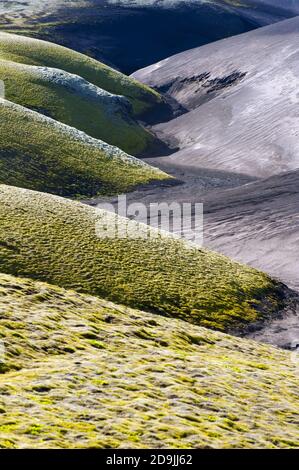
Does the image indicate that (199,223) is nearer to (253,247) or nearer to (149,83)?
(253,247)

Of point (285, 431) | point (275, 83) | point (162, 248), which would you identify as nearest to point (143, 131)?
point (275, 83)

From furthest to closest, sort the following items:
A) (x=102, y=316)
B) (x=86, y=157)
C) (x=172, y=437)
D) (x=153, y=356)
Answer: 1. (x=86, y=157)
2. (x=102, y=316)
3. (x=153, y=356)
4. (x=172, y=437)

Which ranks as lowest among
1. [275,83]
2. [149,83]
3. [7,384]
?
[7,384]

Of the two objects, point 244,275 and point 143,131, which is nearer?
point 244,275

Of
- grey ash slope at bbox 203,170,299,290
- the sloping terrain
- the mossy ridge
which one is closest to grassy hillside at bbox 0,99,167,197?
grey ash slope at bbox 203,170,299,290

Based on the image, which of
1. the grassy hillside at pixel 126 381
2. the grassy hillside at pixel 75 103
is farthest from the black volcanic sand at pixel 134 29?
the grassy hillside at pixel 126 381

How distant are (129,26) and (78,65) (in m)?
58.0

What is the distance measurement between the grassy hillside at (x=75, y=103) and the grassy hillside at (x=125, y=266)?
2088 inches

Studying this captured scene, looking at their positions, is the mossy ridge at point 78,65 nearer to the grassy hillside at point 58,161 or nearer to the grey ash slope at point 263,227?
the grassy hillside at point 58,161

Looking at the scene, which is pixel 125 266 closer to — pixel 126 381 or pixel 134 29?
pixel 126 381

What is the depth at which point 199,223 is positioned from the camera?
66.2 m

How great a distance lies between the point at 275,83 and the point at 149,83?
134ft

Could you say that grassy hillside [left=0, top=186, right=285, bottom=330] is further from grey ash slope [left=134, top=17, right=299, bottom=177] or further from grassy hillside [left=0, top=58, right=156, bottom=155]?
grassy hillside [left=0, top=58, right=156, bottom=155]

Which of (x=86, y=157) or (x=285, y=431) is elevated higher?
(x=86, y=157)
